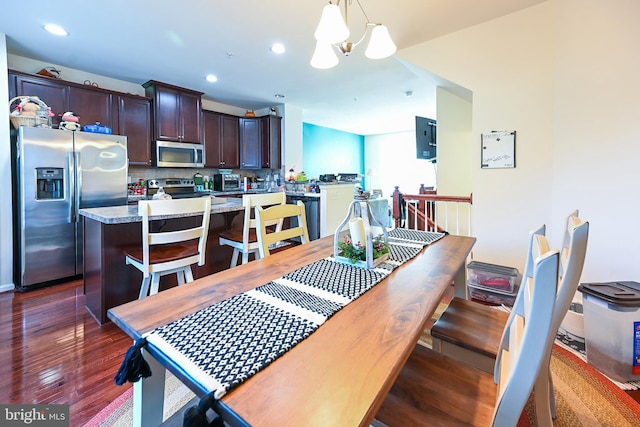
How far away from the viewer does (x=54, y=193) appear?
301cm

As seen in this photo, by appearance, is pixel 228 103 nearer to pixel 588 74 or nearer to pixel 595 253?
pixel 588 74

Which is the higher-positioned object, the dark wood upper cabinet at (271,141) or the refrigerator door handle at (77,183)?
the dark wood upper cabinet at (271,141)

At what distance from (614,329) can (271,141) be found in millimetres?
4930

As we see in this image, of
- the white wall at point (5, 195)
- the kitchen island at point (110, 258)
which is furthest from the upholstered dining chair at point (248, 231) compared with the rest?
the white wall at point (5, 195)

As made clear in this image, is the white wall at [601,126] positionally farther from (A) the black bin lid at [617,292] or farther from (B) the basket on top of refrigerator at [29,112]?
(B) the basket on top of refrigerator at [29,112]

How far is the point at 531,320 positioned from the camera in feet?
1.77

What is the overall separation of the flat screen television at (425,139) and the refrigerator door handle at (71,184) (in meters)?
4.14

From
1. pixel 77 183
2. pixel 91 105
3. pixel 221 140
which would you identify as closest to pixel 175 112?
pixel 221 140

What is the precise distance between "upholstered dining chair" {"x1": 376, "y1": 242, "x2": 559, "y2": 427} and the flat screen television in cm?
342

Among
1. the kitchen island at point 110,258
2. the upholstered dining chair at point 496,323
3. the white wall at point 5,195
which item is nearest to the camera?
the upholstered dining chair at point 496,323

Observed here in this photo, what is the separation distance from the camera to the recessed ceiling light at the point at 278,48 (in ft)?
9.82

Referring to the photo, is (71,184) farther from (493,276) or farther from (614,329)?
(614,329)

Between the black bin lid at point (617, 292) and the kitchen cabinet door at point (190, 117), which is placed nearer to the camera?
the black bin lid at point (617, 292)

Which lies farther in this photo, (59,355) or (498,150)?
(498,150)
